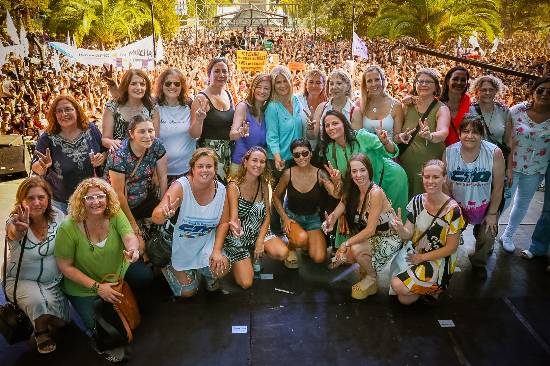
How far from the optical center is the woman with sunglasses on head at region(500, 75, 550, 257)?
3900 mm

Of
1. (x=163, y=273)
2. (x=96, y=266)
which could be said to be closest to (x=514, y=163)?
(x=163, y=273)

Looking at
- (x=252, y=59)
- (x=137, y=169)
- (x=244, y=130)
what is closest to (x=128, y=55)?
Answer: (x=252, y=59)

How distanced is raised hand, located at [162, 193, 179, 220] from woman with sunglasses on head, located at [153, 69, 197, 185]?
0.74m

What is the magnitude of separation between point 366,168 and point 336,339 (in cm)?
124

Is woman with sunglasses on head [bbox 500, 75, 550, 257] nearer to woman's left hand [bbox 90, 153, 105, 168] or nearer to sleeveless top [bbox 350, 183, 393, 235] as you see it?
sleeveless top [bbox 350, 183, 393, 235]

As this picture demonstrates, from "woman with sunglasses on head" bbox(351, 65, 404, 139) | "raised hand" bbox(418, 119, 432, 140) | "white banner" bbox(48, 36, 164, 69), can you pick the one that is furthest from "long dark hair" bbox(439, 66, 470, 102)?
"white banner" bbox(48, 36, 164, 69)

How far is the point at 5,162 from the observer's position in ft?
21.6

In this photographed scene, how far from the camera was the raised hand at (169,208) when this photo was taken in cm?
321

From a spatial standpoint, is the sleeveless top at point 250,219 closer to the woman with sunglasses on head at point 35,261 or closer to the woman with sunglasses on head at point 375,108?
the woman with sunglasses on head at point 375,108

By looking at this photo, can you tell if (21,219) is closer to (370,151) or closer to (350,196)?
(350,196)

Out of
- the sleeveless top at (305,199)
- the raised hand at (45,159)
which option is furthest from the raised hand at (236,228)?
the raised hand at (45,159)

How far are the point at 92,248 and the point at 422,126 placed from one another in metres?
2.66

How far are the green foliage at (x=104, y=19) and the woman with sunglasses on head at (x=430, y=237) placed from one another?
2353 cm

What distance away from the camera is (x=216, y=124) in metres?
4.06
